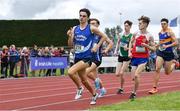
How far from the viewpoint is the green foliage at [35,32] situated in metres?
53.7

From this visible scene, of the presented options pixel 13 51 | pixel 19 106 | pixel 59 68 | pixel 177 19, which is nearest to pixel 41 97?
pixel 19 106

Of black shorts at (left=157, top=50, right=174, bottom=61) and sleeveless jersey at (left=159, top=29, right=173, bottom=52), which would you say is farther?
black shorts at (left=157, top=50, right=174, bottom=61)

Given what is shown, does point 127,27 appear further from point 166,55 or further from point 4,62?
point 4,62

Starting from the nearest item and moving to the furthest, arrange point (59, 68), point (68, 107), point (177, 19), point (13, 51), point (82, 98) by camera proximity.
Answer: point (68, 107) → point (82, 98) → point (13, 51) → point (59, 68) → point (177, 19)

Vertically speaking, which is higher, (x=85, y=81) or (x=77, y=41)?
(x=77, y=41)

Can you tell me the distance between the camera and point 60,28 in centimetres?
5550

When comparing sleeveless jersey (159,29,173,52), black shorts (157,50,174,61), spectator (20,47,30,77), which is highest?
sleeveless jersey (159,29,173,52)

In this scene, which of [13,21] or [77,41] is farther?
[13,21]

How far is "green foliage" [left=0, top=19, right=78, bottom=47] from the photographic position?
5369 cm

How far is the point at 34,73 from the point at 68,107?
52.8ft

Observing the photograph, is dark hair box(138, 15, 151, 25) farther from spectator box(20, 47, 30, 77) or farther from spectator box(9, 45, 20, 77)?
spectator box(20, 47, 30, 77)

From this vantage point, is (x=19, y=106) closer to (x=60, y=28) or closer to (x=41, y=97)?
(x=41, y=97)

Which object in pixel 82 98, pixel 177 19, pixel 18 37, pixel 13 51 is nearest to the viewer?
pixel 82 98

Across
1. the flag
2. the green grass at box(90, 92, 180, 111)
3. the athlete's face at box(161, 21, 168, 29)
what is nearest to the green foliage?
the flag
